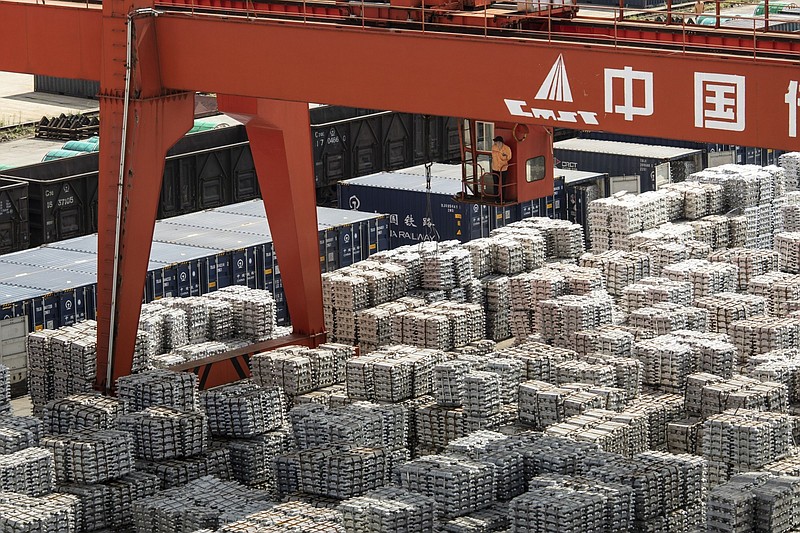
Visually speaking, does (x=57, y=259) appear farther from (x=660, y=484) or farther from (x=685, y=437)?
(x=660, y=484)

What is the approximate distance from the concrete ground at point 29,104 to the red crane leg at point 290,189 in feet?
83.3

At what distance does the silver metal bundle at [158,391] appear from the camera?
26.5 meters

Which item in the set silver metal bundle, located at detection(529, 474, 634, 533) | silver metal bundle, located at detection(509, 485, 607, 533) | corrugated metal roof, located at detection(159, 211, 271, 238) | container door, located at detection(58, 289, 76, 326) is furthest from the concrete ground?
silver metal bundle, located at detection(509, 485, 607, 533)

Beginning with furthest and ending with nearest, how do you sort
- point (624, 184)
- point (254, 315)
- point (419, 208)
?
1. point (624, 184)
2. point (419, 208)
3. point (254, 315)

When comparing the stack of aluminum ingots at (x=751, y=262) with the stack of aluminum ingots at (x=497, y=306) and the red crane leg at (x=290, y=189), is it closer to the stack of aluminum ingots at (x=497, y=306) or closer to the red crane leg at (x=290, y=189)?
the stack of aluminum ingots at (x=497, y=306)

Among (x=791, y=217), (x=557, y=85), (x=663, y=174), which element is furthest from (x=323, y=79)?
(x=663, y=174)

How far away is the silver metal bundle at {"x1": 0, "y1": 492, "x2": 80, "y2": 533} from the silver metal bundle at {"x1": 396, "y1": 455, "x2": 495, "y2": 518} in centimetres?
445

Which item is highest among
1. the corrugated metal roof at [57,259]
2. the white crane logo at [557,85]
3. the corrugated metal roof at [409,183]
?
the white crane logo at [557,85]

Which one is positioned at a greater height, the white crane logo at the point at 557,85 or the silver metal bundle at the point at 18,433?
the white crane logo at the point at 557,85

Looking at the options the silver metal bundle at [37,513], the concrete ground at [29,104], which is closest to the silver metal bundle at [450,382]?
the silver metal bundle at [37,513]

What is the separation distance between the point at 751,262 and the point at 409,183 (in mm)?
9207

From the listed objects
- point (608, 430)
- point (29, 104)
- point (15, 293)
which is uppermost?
point (29, 104)

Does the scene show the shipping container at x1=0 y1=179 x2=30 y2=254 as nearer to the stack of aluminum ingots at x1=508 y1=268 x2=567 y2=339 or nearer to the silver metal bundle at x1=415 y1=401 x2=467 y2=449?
the stack of aluminum ingots at x1=508 y1=268 x2=567 y2=339

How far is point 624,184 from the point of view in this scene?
139 feet
